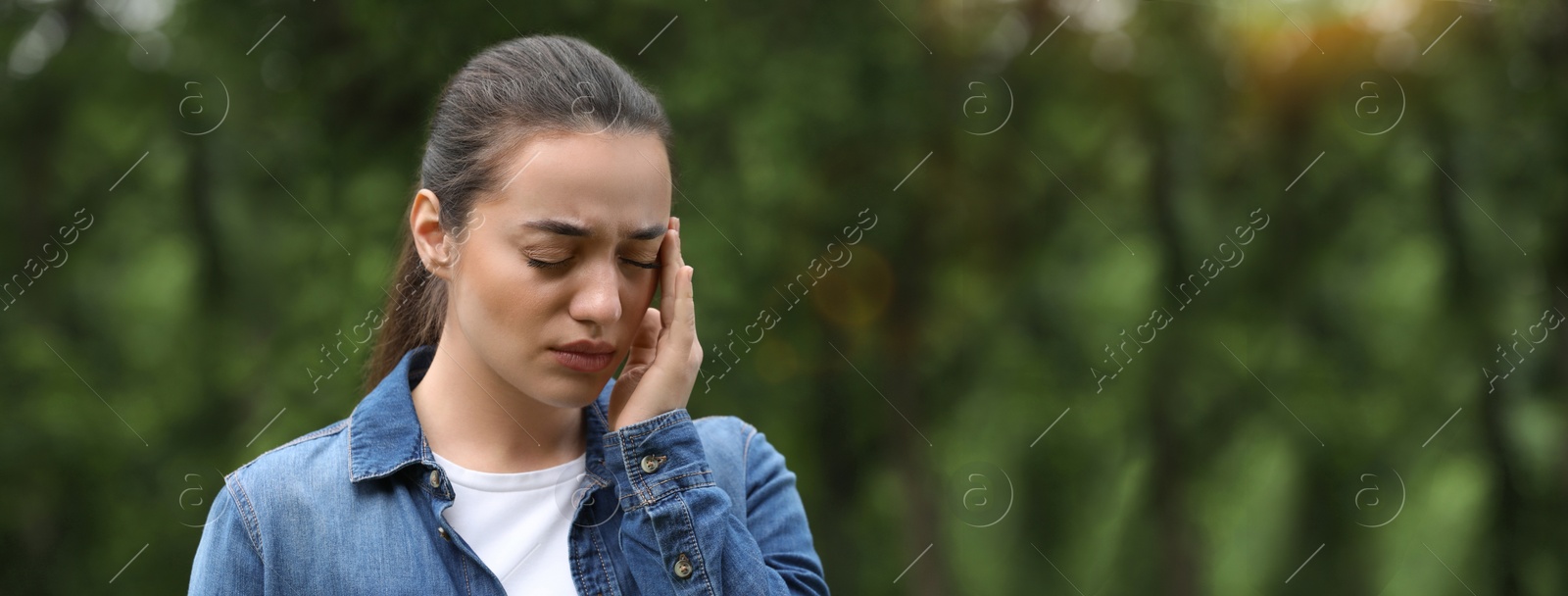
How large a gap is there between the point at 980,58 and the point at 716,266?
1.61 m

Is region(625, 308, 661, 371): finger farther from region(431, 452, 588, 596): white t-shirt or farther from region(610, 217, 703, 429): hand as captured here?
region(431, 452, 588, 596): white t-shirt

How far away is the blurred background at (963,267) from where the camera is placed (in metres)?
4.47

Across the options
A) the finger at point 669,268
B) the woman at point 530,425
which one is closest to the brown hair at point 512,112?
the woman at point 530,425

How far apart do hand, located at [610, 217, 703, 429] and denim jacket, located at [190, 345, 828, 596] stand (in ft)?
0.09

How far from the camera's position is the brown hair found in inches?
61.9

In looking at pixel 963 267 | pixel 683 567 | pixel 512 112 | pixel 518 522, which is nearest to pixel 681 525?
pixel 683 567

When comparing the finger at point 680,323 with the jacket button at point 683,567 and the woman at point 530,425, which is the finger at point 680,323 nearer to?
the woman at point 530,425

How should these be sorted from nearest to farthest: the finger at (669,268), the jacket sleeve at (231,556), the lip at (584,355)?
the jacket sleeve at (231,556) < the lip at (584,355) < the finger at (669,268)

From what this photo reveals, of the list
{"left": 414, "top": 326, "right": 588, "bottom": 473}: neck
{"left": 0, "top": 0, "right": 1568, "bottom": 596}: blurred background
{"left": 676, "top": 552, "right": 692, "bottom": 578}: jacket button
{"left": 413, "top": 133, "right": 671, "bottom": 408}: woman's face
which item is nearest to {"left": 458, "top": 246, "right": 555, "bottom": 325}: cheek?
{"left": 413, "top": 133, "right": 671, "bottom": 408}: woman's face

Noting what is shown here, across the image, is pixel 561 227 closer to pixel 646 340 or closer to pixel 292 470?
pixel 646 340

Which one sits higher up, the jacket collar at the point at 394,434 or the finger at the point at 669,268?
the jacket collar at the point at 394,434

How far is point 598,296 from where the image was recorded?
152cm

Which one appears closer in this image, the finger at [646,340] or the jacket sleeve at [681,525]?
the jacket sleeve at [681,525]

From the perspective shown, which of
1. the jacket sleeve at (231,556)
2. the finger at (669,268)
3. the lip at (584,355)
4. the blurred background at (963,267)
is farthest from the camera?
the blurred background at (963,267)
